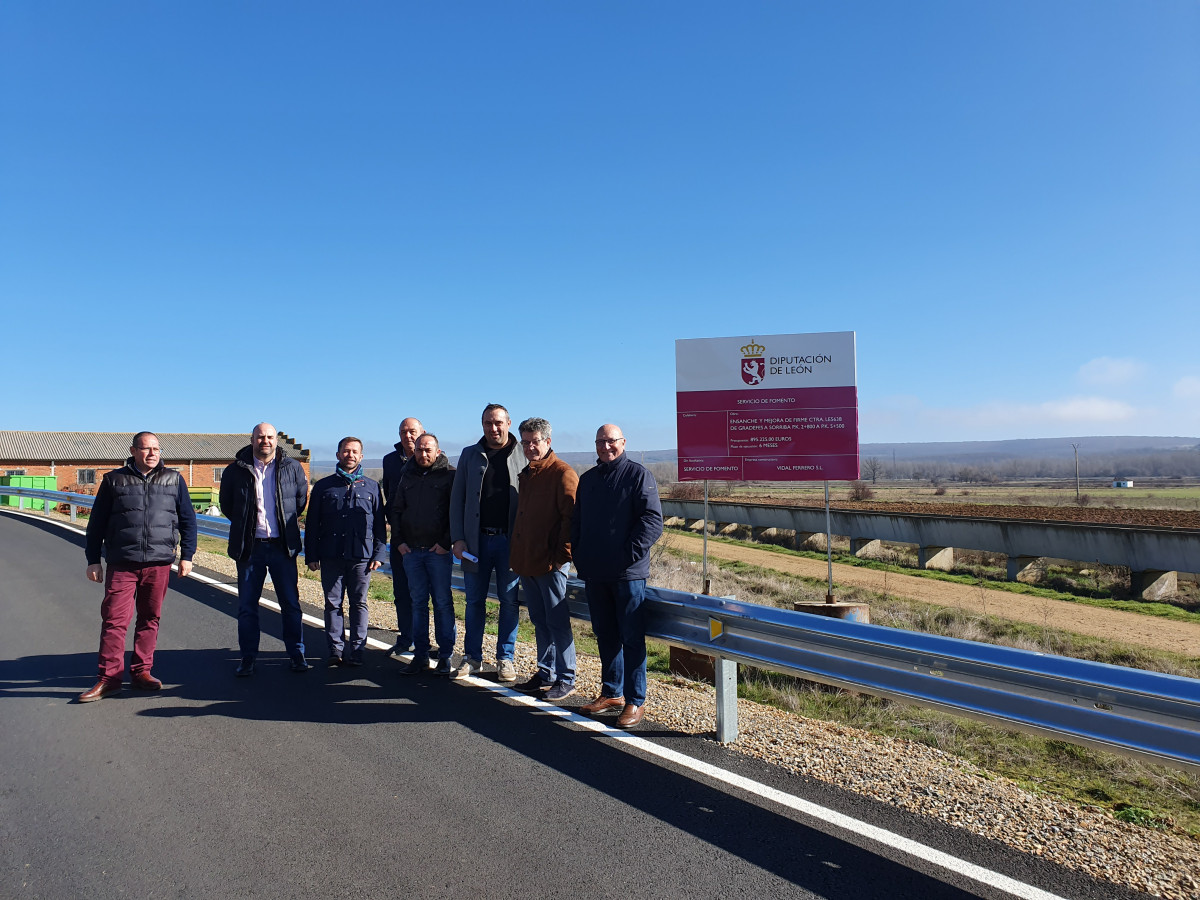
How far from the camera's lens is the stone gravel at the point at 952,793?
335 cm

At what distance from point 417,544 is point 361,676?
1.13 metres

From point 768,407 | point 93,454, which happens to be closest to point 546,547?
point 768,407

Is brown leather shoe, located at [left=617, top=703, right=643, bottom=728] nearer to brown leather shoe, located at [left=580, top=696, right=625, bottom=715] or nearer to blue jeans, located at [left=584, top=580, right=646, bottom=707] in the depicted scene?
blue jeans, located at [left=584, top=580, right=646, bottom=707]

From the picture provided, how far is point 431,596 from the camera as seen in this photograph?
689 centimetres

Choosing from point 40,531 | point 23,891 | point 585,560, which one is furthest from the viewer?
→ point 40,531

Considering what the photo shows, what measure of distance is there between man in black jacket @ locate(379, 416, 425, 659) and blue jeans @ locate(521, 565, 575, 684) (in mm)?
1563

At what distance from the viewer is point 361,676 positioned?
646 cm

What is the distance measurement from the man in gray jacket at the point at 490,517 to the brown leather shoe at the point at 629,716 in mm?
1376

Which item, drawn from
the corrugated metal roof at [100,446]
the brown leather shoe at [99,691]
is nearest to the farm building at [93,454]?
the corrugated metal roof at [100,446]

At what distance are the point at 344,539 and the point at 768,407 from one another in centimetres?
526

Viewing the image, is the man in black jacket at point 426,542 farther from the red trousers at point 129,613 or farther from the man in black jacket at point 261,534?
the red trousers at point 129,613

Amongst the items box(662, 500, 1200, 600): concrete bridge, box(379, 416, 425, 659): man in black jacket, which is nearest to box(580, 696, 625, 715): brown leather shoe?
box(379, 416, 425, 659): man in black jacket

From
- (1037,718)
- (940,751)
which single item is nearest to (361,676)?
(940,751)

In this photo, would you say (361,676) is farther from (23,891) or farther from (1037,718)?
(1037,718)
